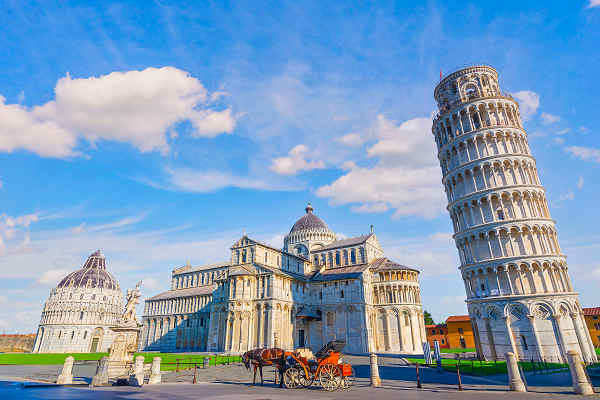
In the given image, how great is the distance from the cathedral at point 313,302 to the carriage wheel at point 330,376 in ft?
94.7

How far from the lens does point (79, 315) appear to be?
10912 cm

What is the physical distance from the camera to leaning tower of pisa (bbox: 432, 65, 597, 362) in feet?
96.1

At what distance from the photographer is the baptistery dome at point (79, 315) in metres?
106

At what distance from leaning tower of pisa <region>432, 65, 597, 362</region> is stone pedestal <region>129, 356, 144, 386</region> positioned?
3049 cm

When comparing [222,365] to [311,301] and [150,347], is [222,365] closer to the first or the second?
[311,301]

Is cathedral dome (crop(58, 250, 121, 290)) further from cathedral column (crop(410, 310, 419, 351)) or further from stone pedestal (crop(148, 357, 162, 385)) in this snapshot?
stone pedestal (crop(148, 357, 162, 385))

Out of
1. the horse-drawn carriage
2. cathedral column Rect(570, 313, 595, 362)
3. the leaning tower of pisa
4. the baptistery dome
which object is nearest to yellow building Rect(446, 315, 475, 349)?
the leaning tower of pisa

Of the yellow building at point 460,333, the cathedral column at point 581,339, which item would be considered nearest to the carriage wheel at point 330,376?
the cathedral column at point 581,339

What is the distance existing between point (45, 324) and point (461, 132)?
449 feet

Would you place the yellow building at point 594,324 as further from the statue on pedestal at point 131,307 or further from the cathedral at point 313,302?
the statue on pedestal at point 131,307

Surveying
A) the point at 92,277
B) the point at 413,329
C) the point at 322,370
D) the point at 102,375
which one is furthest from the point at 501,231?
the point at 92,277

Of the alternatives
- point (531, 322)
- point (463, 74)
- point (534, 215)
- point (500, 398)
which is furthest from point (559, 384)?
point (463, 74)

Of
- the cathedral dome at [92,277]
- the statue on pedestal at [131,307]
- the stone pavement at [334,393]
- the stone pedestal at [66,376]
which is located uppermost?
the cathedral dome at [92,277]

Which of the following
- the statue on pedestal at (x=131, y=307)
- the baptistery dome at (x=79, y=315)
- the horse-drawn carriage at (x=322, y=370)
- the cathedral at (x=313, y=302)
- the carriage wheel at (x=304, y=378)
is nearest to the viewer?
the horse-drawn carriage at (x=322, y=370)
